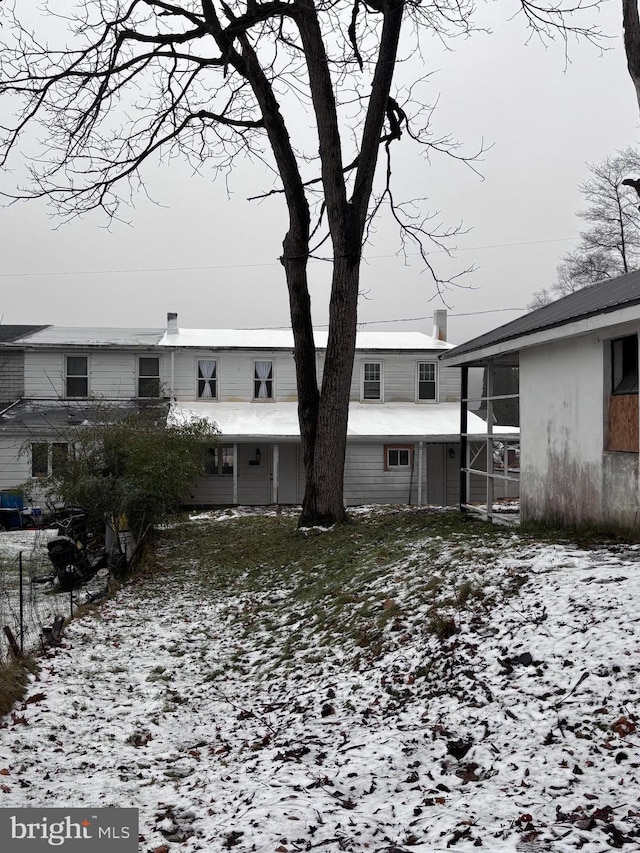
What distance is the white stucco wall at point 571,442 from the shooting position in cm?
928

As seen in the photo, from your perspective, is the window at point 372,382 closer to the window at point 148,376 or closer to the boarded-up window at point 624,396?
the window at point 148,376

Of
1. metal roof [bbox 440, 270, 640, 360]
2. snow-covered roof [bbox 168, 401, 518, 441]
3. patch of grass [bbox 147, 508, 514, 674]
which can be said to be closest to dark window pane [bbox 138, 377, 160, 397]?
snow-covered roof [bbox 168, 401, 518, 441]

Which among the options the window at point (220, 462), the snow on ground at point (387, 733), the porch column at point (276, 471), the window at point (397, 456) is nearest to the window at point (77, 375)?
the window at point (220, 462)

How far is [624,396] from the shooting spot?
29.7ft

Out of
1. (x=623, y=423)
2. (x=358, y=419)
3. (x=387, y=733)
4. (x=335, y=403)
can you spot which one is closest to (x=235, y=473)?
(x=358, y=419)

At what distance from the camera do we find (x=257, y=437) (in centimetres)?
2233

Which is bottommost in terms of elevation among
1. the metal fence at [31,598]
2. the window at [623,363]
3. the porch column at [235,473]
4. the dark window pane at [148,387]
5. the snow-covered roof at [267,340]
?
the metal fence at [31,598]

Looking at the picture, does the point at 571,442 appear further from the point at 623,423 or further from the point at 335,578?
the point at 335,578

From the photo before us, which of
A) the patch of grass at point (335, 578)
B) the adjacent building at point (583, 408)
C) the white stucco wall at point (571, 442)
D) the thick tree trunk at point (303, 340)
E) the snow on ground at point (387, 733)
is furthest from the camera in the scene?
the thick tree trunk at point (303, 340)

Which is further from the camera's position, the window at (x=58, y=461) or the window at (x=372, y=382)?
the window at (x=372, y=382)

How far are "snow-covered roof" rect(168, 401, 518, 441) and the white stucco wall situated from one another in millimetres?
10349

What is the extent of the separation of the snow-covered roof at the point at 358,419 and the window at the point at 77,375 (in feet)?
10.6

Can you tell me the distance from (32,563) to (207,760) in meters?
9.82

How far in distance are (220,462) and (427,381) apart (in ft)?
25.3
